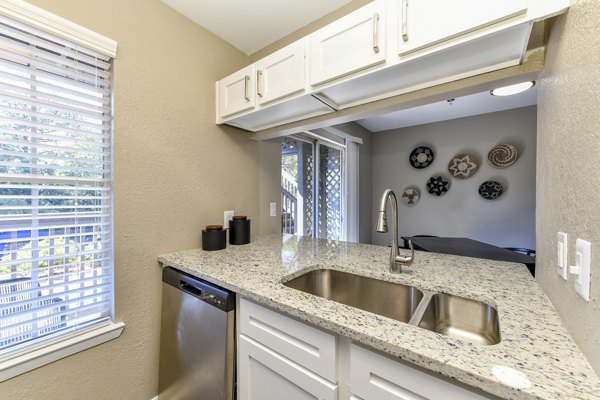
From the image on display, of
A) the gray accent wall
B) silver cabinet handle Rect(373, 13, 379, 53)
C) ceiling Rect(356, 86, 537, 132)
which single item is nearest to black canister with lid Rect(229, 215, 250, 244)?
silver cabinet handle Rect(373, 13, 379, 53)

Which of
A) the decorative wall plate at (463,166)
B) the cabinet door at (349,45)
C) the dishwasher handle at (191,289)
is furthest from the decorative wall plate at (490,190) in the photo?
the dishwasher handle at (191,289)

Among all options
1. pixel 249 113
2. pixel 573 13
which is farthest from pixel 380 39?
pixel 249 113

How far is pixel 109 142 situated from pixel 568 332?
1.94 meters

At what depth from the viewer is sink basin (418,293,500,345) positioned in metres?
0.88

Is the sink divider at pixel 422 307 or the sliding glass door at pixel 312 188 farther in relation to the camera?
the sliding glass door at pixel 312 188

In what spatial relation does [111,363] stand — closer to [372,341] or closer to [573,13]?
[372,341]

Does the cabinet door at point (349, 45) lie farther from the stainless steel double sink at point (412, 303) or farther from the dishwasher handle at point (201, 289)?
the dishwasher handle at point (201, 289)

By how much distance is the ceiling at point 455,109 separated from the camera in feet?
9.57

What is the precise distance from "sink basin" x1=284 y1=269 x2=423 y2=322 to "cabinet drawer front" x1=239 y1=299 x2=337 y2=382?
20 cm

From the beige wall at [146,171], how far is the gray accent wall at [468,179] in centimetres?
327

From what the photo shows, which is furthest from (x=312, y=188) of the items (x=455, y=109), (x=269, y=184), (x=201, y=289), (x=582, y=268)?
(x=582, y=268)

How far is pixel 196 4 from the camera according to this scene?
148 centimetres

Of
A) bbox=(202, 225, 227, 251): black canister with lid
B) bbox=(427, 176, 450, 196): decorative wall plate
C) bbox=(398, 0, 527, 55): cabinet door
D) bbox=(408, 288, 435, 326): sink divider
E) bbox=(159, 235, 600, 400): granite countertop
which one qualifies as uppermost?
bbox=(398, 0, 527, 55): cabinet door

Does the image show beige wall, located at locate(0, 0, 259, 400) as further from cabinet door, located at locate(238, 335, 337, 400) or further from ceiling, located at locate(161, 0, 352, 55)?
cabinet door, located at locate(238, 335, 337, 400)
